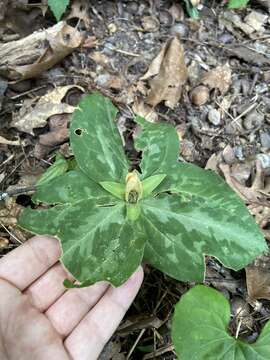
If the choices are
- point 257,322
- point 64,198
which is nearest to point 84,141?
point 64,198

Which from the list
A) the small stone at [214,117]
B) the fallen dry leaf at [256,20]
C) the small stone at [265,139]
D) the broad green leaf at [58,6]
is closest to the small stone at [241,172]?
the small stone at [265,139]

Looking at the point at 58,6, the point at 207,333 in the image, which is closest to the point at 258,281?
the point at 207,333

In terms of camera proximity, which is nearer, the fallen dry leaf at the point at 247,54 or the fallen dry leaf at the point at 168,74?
the fallen dry leaf at the point at 168,74

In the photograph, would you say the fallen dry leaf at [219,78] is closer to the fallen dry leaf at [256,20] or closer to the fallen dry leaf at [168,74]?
the fallen dry leaf at [168,74]

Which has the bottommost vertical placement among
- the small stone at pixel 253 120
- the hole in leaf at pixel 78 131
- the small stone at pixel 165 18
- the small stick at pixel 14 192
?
the small stick at pixel 14 192

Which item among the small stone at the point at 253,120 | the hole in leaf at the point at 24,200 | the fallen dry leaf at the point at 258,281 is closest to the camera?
the fallen dry leaf at the point at 258,281

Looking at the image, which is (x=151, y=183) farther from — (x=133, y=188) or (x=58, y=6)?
(x=58, y=6)

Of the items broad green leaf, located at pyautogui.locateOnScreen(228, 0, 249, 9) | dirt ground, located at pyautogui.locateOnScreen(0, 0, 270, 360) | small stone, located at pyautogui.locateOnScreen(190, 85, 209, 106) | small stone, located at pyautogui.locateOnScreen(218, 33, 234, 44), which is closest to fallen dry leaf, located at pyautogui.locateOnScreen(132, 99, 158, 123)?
dirt ground, located at pyautogui.locateOnScreen(0, 0, 270, 360)
